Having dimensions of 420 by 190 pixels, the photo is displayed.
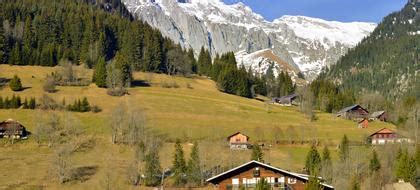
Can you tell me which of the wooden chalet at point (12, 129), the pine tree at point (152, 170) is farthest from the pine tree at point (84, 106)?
the pine tree at point (152, 170)

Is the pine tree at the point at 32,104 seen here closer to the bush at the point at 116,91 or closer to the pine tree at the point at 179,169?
the bush at the point at 116,91

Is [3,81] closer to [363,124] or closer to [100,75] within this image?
[100,75]

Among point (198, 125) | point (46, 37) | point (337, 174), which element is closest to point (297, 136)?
point (198, 125)

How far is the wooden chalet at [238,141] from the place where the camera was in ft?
375

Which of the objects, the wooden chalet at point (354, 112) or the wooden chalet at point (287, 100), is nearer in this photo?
the wooden chalet at point (354, 112)

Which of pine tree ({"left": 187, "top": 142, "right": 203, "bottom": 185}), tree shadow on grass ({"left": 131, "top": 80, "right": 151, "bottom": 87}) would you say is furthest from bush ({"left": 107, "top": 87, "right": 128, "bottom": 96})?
pine tree ({"left": 187, "top": 142, "right": 203, "bottom": 185})

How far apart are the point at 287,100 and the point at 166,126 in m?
71.0

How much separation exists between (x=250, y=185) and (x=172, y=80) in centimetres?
11404

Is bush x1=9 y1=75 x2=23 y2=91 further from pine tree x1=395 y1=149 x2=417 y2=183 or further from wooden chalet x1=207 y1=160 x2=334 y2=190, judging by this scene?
pine tree x1=395 y1=149 x2=417 y2=183

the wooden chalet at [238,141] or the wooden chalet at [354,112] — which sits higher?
the wooden chalet at [354,112]

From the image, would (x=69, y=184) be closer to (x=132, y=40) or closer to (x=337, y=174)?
(x=337, y=174)

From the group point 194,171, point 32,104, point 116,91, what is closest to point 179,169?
point 194,171

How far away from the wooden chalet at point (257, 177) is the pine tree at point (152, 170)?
2204 cm

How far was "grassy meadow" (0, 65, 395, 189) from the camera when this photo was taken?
90438 millimetres
